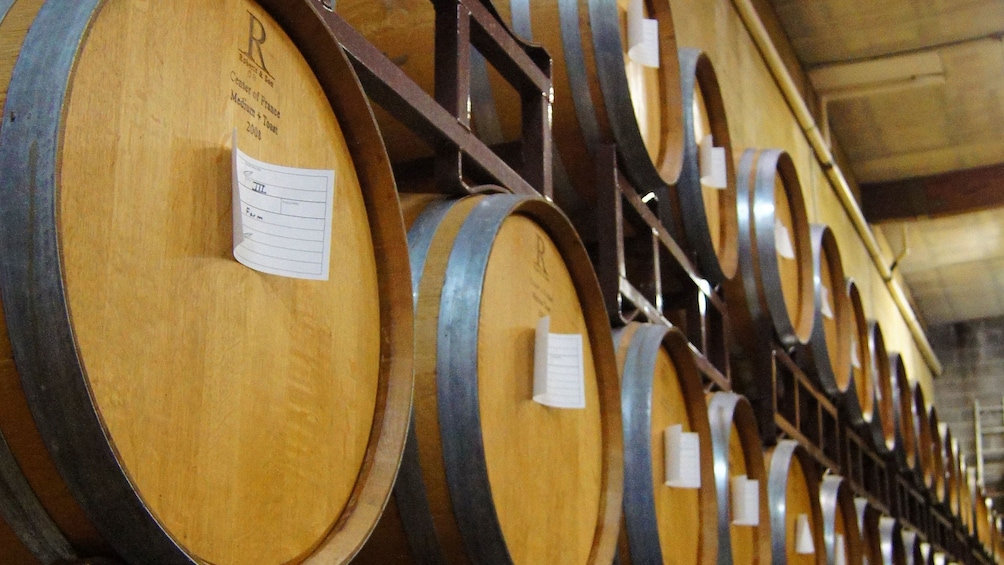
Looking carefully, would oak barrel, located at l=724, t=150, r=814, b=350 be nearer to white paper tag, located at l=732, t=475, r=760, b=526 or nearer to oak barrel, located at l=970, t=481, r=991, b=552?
white paper tag, located at l=732, t=475, r=760, b=526

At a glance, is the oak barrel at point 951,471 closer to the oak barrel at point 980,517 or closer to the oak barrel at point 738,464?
the oak barrel at point 980,517

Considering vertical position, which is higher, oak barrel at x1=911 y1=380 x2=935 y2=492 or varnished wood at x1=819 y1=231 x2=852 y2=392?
varnished wood at x1=819 y1=231 x2=852 y2=392

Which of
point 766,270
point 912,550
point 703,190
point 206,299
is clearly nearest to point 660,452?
point 703,190

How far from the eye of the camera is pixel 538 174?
2582 mm

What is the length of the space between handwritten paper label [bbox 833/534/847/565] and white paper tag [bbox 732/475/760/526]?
1373mm

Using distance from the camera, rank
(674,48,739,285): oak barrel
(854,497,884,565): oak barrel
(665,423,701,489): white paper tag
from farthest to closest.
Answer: (854,497,884,565): oak barrel → (674,48,739,285): oak barrel → (665,423,701,489): white paper tag

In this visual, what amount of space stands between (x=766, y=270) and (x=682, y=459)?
5.42ft

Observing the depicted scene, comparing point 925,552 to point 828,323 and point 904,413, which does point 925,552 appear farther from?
point 828,323

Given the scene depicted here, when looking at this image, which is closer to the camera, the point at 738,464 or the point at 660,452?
the point at 660,452

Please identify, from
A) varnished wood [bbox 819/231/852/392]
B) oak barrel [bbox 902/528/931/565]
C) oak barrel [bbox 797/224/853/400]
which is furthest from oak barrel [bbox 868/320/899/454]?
varnished wood [bbox 819/231/852/392]

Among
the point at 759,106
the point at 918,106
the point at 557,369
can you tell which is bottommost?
the point at 557,369

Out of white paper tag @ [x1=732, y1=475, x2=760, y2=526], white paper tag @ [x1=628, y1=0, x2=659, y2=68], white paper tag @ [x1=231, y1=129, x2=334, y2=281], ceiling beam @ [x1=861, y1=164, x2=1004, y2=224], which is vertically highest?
ceiling beam @ [x1=861, y1=164, x2=1004, y2=224]

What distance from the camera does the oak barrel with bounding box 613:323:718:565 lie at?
2.67 metres

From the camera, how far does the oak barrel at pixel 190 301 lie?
993 mm
